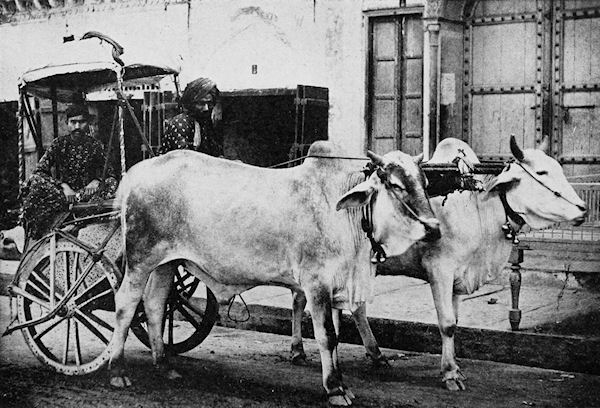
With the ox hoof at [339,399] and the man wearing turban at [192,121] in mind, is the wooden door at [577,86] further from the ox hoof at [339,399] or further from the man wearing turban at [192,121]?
the ox hoof at [339,399]

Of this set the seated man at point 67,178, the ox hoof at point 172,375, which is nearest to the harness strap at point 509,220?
the ox hoof at point 172,375

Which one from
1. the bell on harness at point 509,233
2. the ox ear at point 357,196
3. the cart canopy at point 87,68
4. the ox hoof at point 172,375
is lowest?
the ox hoof at point 172,375

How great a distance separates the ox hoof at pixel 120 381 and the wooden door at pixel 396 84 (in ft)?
17.0

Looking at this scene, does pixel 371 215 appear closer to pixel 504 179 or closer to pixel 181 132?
pixel 504 179

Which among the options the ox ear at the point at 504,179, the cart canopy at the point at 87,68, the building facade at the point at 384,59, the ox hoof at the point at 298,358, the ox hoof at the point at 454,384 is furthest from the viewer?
the building facade at the point at 384,59

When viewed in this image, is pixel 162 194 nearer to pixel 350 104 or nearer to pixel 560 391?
pixel 560 391

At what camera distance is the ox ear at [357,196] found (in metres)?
5.38

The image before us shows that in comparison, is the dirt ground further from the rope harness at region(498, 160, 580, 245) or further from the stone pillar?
the stone pillar

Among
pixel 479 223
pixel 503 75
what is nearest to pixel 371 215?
pixel 479 223

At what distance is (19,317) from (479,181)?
3.36 meters

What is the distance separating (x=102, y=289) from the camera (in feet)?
20.4

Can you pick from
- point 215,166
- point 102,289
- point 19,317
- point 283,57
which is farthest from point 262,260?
point 283,57

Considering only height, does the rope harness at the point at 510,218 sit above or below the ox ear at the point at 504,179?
below

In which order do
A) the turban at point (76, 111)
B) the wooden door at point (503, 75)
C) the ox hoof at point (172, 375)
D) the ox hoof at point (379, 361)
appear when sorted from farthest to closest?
the wooden door at point (503, 75), the turban at point (76, 111), the ox hoof at point (379, 361), the ox hoof at point (172, 375)
